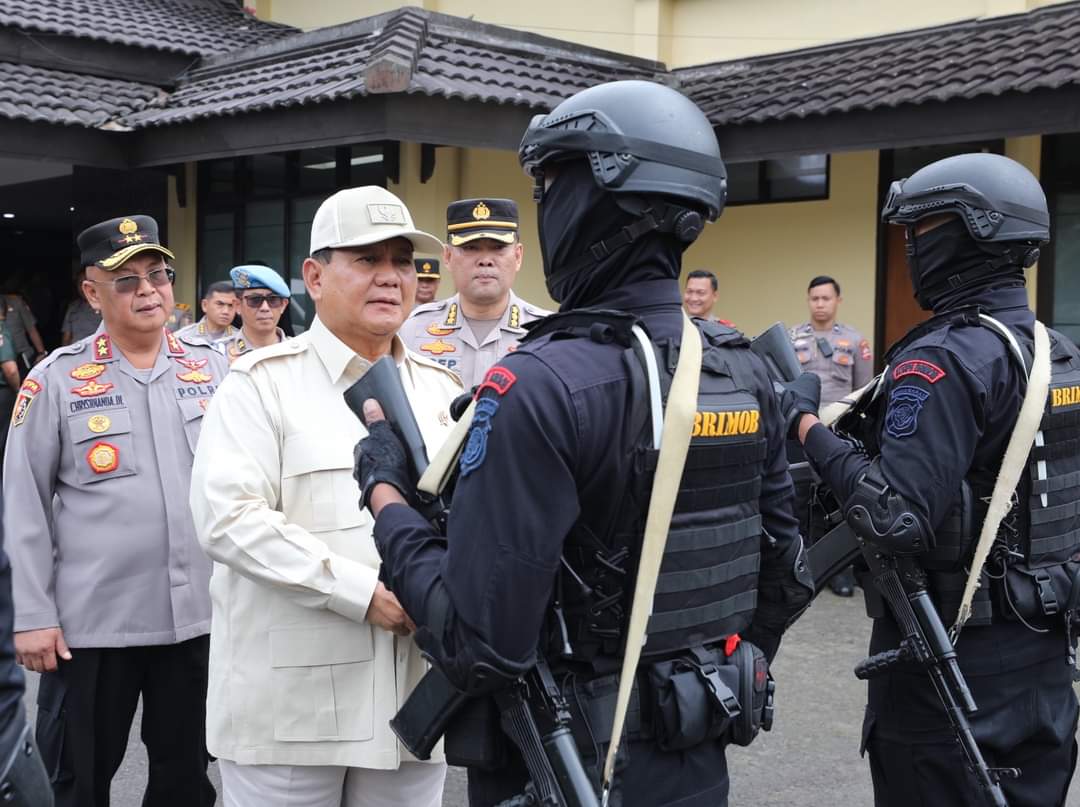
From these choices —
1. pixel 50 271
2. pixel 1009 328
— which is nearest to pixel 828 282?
pixel 1009 328

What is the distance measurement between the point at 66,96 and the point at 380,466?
965 cm

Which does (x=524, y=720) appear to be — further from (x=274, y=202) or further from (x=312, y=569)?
(x=274, y=202)

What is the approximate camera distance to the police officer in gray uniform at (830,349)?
24.7 ft

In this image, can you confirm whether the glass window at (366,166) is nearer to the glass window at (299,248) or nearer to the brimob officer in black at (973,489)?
the glass window at (299,248)

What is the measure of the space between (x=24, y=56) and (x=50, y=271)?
7.44 metres

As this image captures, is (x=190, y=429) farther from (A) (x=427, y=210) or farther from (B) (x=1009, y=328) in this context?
(A) (x=427, y=210)

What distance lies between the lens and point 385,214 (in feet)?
8.50

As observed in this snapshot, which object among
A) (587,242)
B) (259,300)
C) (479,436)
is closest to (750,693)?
(479,436)

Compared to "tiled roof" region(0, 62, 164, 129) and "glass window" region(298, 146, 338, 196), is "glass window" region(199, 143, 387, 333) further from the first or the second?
"tiled roof" region(0, 62, 164, 129)

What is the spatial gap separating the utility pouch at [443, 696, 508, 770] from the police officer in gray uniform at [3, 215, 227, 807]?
148 cm

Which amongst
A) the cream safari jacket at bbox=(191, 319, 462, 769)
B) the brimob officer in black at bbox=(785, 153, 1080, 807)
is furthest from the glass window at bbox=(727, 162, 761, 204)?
the cream safari jacket at bbox=(191, 319, 462, 769)

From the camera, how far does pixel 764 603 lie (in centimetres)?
227

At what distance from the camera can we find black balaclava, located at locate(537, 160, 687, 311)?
1939 millimetres

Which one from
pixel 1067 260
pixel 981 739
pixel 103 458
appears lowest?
pixel 981 739
